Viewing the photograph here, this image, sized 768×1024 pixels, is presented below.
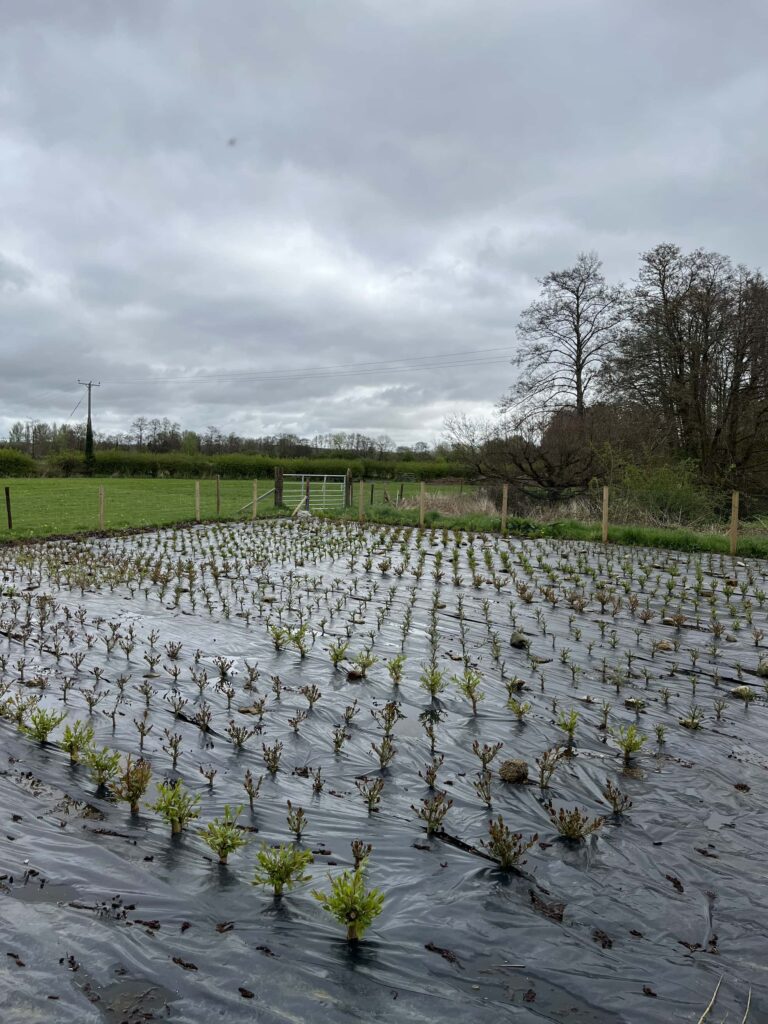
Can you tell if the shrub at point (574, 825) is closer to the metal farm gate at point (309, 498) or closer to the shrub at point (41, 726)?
the shrub at point (41, 726)

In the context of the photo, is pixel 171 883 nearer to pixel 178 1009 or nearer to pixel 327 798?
pixel 178 1009

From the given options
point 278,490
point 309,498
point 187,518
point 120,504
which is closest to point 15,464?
point 120,504

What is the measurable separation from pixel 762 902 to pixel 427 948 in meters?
1.49

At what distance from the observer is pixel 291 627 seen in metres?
7.07

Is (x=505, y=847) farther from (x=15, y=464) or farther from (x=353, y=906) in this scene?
(x=15, y=464)

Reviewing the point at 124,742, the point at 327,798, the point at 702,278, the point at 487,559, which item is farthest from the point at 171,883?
the point at 702,278

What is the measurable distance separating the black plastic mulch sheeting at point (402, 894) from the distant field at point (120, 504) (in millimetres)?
14668

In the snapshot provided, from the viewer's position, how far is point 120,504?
1088 inches

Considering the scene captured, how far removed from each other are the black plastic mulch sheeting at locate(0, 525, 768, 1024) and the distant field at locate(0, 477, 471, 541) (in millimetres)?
14668

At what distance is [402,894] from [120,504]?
2748cm

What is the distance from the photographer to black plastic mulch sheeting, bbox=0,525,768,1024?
2.21 metres

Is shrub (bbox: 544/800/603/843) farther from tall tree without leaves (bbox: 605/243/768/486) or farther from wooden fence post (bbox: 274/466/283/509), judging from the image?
wooden fence post (bbox: 274/466/283/509)

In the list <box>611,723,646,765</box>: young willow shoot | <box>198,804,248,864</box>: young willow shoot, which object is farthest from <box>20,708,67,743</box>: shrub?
<box>611,723,646,765</box>: young willow shoot

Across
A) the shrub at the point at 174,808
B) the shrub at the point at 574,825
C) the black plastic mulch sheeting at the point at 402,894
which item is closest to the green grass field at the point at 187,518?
the black plastic mulch sheeting at the point at 402,894
